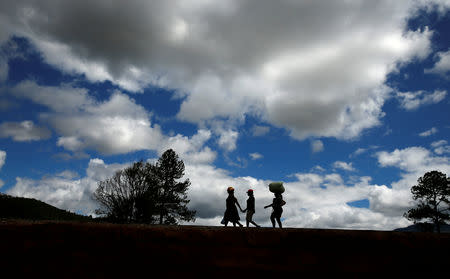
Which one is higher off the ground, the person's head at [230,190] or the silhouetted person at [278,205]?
the person's head at [230,190]

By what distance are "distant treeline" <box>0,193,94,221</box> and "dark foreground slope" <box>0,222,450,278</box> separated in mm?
32552

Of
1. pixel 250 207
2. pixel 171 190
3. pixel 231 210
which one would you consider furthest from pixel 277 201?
pixel 171 190

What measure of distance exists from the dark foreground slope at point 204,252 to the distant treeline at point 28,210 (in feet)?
107

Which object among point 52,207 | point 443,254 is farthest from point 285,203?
point 52,207

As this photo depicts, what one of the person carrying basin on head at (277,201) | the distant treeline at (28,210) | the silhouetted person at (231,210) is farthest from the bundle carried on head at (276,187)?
the distant treeline at (28,210)

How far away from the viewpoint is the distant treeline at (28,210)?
97.6 feet

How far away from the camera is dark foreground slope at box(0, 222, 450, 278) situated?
1160 mm

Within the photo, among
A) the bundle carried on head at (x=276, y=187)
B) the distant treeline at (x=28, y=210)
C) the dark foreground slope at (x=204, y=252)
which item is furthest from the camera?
the distant treeline at (x=28, y=210)

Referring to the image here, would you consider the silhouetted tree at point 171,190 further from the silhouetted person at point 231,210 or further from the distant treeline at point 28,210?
the silhouetted person at point 231,210

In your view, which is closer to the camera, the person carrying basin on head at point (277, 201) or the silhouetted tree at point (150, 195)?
the person carrying basin on head at point (277, 201)

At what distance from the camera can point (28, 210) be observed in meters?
31.1

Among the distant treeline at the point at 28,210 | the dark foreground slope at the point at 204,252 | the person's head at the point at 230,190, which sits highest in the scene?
the person's head at the point at 230,190

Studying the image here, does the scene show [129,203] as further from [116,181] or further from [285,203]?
[285,203]

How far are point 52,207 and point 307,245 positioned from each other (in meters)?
40.9
